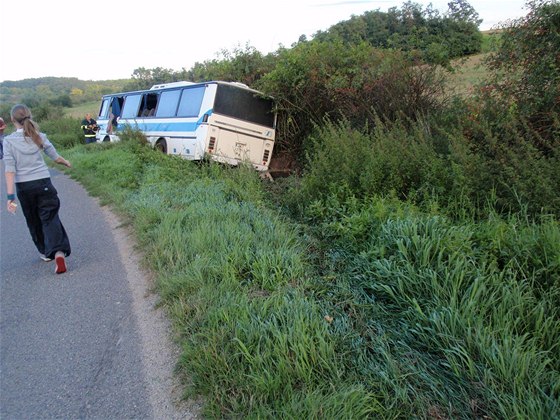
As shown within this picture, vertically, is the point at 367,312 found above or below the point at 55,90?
below

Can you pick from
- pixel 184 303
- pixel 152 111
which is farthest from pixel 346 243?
pixel 152 111

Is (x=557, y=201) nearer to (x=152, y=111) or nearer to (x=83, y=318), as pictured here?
(x=83, y=318)

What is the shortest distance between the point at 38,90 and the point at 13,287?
6917 cm

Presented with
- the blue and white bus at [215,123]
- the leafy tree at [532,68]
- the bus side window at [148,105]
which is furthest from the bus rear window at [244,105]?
the leafy tree at [532,68]

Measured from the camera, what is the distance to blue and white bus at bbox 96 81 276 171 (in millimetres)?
10930

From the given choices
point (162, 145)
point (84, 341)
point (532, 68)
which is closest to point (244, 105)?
point (162, 145)

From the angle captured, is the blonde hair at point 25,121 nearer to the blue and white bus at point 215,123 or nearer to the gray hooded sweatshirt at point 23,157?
the gray hooded sweatshirt at point 23,157

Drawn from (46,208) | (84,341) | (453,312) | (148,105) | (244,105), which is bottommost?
(84,341)

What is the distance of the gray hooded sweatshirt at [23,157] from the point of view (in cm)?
477

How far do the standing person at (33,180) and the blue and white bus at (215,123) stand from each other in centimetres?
546

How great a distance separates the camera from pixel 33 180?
4.95m

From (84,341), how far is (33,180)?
7.83ft

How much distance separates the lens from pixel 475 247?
147 inches

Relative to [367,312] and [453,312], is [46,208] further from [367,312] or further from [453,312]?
[453,312]
